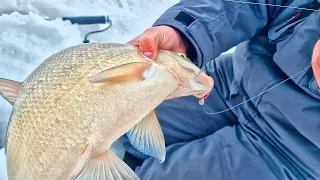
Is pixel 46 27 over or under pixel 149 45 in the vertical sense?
under

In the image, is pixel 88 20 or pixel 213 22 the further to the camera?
pixel 88 20

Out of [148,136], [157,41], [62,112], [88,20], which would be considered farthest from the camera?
[88,20]

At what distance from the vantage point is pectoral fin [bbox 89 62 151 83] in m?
0.93

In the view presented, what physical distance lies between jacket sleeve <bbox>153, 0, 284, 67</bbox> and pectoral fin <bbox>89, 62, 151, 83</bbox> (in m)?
0.40

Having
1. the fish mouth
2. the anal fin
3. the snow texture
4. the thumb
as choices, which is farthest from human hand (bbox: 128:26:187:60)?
the snow texture

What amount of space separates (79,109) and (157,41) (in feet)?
1.12

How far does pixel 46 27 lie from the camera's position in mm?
2113

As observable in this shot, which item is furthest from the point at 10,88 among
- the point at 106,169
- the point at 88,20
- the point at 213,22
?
the point at 88,20

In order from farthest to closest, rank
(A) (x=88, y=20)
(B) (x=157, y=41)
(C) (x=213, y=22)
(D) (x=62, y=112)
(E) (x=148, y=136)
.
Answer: (A) (x=88, y=20)
(C) (x=213, y=22)
(B) (x=157, y=41)
(E) (x=148, y=136)
(D) (x=62, y=112)

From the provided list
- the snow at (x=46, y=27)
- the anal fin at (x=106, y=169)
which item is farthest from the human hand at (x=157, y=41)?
the snow at (x=46, y=27)

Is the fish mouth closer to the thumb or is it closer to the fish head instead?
the fish head

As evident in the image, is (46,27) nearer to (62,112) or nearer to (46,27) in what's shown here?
(46,27)

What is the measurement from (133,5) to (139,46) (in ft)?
4.56

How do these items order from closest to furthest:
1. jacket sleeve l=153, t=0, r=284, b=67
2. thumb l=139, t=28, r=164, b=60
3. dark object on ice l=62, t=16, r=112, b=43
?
thumb l=139, t=28, r=164, b=60
jacket sleeve l=153, t=0, r=284, b=67
dark object on ice l=62, t=16, r=112, b=43
